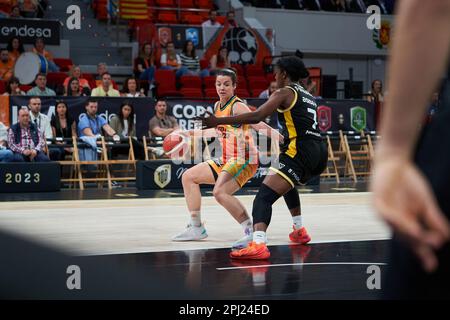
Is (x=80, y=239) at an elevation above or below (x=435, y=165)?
below

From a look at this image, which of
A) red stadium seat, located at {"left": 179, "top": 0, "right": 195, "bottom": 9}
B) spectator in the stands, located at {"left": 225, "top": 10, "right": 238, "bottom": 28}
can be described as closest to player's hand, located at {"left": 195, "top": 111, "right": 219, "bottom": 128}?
spectator in the stands, located at {"left": 225, "top": 10, "right": 238, "bottom": 28}

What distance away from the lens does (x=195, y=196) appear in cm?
691

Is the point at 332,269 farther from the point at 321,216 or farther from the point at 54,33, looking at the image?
the point at 54,33

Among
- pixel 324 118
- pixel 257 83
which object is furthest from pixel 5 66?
pixel 324 118

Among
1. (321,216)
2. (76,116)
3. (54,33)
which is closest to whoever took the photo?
(321,216)

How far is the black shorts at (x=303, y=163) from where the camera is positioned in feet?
20.7

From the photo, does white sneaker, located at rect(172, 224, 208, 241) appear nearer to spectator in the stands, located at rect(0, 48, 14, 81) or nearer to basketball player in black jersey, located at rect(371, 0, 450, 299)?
basketball player in black jersey, located at rect(371, 0, 450, 299)

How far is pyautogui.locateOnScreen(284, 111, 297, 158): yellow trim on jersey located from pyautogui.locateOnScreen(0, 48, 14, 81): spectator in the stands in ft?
31.3

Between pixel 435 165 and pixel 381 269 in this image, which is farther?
pixel 381 269

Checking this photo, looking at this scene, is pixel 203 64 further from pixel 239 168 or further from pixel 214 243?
pixel 239 168

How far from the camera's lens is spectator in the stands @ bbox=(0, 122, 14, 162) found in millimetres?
12198
